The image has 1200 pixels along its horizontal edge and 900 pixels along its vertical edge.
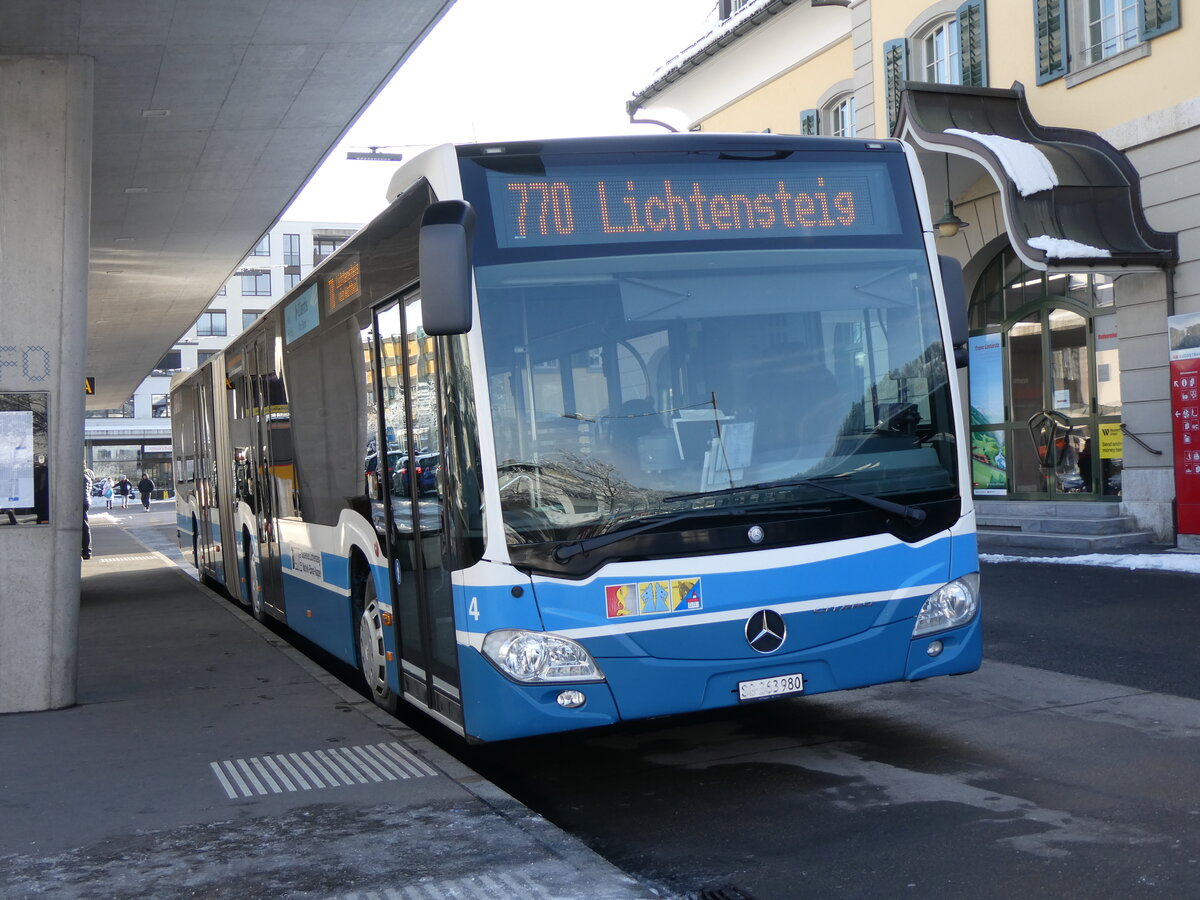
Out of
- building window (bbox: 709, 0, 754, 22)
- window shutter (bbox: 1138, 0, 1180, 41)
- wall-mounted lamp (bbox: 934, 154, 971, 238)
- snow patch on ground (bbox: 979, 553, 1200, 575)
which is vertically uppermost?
building window (bbox: 709, 0, 754, 22)

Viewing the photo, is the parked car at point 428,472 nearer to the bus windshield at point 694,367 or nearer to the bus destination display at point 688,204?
the bus windshield at point 694,367

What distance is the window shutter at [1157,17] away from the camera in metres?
16.3

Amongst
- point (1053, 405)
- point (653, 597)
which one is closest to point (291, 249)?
point (1053, 405)

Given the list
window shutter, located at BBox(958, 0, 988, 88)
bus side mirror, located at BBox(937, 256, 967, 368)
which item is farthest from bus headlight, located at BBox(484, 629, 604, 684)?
window shutter, located at BBox(958, 0, 988, 88)

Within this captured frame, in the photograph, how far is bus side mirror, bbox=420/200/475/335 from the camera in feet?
17.6

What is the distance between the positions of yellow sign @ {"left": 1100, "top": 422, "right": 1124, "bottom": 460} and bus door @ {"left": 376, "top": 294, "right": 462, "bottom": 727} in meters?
13.2

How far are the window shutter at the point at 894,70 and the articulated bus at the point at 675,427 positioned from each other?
52.3ft

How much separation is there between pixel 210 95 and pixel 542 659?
23.0 feet

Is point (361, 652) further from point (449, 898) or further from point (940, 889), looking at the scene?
point (940, 889)

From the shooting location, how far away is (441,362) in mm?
5883

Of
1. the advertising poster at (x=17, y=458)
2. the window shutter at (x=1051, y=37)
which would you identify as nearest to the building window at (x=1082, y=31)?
the window shutter at (x=1051, y=37)

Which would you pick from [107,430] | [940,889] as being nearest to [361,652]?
[940,889]

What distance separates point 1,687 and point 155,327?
1855cm

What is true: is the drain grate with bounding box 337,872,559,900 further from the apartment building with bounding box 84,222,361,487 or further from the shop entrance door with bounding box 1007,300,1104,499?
the apartment building with bounding box 84,222,361,487
